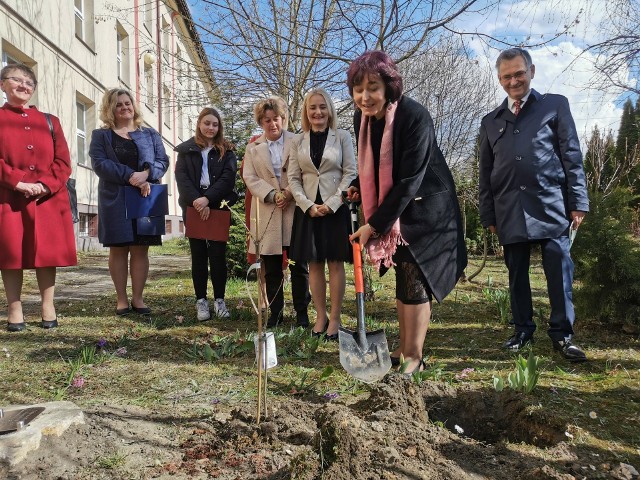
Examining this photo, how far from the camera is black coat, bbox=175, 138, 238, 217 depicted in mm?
4602

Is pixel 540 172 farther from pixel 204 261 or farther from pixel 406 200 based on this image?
pixel 204 261

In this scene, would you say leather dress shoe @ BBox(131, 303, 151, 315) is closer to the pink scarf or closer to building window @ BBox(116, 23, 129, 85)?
the pink scarf

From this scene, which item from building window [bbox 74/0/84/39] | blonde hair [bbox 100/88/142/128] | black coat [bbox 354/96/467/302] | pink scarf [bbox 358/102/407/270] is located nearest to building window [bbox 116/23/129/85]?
building window [bbox 74/0/84/39]

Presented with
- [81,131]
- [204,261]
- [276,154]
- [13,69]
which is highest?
[81,131]

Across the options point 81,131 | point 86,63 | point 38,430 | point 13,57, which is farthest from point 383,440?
point 86,63

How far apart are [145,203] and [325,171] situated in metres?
1.66

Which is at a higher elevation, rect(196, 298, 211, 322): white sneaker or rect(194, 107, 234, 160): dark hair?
rect(194, 107, 234, 160): dark hair

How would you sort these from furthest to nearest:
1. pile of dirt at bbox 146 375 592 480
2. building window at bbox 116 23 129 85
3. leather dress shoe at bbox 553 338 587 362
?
building window at bbox 116 23 129 85 < leather dress shoe at bbox 553 338 587 362 < pile of dirt at bbox 146 375 592 480

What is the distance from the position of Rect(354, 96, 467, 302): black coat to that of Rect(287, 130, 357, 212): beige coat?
3.33ft

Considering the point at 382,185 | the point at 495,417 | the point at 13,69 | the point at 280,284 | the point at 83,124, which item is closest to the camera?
the point at 495,417

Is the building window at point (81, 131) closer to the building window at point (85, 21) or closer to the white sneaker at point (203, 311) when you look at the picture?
the building window at point (85, 21)

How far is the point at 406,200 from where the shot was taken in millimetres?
2783

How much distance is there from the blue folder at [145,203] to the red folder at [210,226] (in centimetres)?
32

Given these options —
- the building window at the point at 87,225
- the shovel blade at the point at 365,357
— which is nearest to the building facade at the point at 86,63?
the building window at the point at 87,225
